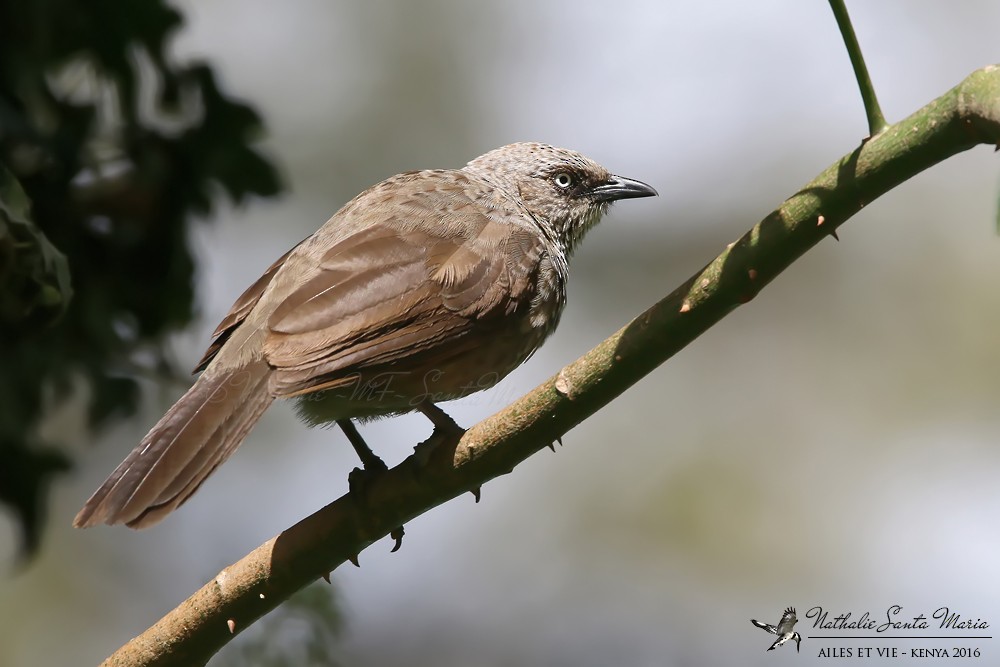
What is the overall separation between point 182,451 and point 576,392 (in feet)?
4.46

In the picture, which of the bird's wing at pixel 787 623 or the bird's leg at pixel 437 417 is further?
the bird's wing at pixel 787 623

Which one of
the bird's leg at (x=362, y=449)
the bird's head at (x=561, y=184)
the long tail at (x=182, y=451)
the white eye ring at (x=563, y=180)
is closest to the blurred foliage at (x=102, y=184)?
the long tail at (x=182, y=451)

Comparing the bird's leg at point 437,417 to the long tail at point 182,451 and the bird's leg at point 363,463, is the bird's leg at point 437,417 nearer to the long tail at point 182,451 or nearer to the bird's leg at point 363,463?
the bird's leg at point 363,463

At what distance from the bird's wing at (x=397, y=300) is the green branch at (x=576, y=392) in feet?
1.93

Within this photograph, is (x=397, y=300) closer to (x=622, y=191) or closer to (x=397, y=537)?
(x=397, y=537)

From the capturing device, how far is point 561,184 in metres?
5.70

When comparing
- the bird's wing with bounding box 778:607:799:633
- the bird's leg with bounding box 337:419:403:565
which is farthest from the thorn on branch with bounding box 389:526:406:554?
the bird's wing with bounding box 778:607:799:633

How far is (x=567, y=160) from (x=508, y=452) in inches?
118

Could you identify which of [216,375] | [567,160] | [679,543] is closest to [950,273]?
[679,543]

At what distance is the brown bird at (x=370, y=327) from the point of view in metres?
3.53

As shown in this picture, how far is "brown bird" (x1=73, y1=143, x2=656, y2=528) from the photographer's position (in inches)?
139

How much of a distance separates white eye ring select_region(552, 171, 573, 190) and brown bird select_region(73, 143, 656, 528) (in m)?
0.70

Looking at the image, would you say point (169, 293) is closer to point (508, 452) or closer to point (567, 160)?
point (508, 452)

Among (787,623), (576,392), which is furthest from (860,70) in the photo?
(787,623)
